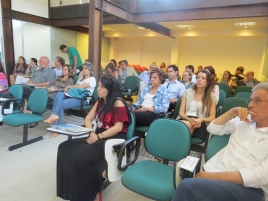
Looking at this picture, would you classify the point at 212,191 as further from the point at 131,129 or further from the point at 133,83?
the point at 133,83

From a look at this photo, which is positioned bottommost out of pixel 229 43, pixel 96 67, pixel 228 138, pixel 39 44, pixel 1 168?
pixel 1 168

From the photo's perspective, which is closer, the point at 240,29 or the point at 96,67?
the point at 96,67

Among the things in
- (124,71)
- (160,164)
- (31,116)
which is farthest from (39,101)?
(124,71)

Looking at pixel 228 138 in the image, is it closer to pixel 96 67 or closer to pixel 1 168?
pixel 1 168

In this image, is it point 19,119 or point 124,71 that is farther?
point 124,71

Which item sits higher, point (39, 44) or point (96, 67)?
point (39, 44)

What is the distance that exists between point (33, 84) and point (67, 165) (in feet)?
9.78

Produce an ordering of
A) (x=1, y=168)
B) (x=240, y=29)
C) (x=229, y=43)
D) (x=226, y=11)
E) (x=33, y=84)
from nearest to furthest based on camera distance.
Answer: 1. (x=1, y=168)
2. (x=33, y=84)
3. (x=226, y=11)
4. (x=240, y=29)
5. (x=229, y=43)

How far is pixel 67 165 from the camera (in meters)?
1.53

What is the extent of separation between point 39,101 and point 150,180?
2176mm

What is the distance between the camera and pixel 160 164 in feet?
5.35

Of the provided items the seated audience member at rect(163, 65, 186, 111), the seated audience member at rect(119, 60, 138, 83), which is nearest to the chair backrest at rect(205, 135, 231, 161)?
the seated audience member at rect(163, 65, 186, 111)

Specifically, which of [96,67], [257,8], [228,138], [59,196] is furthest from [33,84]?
[257,8]

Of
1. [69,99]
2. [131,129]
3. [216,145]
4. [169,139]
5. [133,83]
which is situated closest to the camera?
[216,145]
